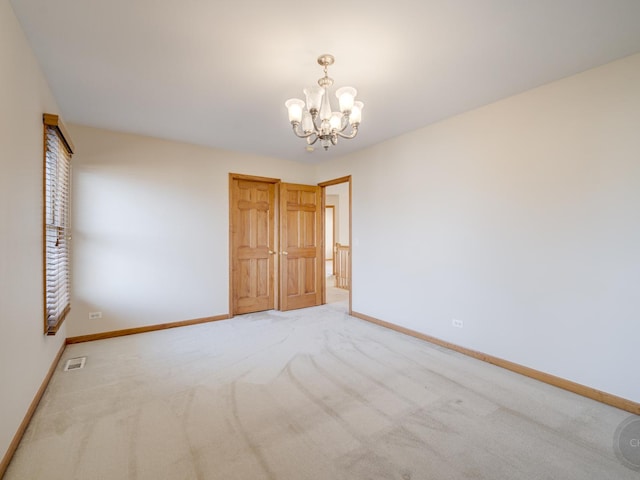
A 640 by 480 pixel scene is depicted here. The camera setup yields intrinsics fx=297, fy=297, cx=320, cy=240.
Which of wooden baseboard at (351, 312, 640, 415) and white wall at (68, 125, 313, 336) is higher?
white wall at (68, 125, 313, 336)

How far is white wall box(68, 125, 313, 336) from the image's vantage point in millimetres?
3473

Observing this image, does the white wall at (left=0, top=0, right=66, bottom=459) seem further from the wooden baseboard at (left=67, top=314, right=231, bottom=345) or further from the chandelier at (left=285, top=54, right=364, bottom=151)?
the chandelier at (left=285, top=54, right=364, bottom=151)

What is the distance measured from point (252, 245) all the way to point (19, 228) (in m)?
3.02

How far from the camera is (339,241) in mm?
8922

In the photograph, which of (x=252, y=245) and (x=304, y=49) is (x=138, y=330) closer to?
(x=252, y=245)

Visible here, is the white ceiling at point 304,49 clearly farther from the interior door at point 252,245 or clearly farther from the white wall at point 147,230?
the interior door at point 252,245

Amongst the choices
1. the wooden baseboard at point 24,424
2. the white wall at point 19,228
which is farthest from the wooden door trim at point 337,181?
the wooden baseboard at point 24,424

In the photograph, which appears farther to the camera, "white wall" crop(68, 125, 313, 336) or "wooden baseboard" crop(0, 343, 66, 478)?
"white wall" crop(68, 125, 313, 336)

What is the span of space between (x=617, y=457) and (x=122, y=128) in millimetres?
5117

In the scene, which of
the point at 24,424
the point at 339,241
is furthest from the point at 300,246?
the point at 339,241

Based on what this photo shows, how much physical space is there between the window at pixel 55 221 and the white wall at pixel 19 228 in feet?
0.41

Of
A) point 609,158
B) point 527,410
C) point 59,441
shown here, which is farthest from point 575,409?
point 59,441

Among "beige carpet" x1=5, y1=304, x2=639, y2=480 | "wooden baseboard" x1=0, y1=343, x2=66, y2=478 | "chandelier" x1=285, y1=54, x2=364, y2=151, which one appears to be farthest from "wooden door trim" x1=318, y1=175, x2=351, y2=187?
"wooden baseboard" x1=0, y1=343, x2=66, y2=478

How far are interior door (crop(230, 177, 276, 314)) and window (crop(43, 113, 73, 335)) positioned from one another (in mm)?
1937
